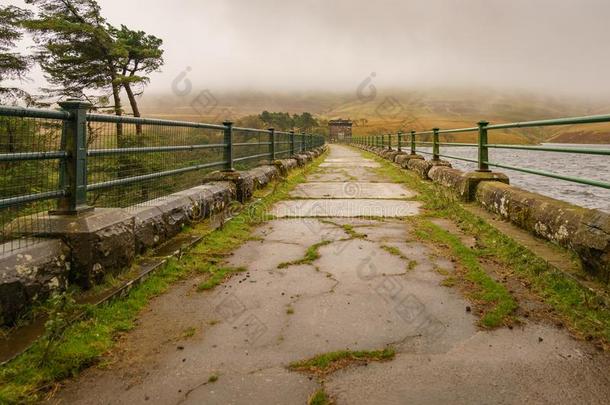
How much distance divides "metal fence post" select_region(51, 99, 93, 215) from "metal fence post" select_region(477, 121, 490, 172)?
17.3 ft

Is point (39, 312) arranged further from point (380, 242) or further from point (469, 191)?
point (469, 191)

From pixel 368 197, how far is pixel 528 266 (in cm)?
431

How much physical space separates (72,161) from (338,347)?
82.3 inches

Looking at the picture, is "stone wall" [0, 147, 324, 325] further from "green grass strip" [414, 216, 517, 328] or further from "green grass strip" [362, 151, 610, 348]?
"green grass strip" [362, 151, 610, 348]

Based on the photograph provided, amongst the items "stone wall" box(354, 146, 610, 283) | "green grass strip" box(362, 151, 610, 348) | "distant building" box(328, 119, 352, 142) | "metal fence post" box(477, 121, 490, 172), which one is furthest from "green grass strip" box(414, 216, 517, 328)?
"distant building" box(328, 119, 352, 142)

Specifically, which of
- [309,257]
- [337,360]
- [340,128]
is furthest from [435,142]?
[340,128]

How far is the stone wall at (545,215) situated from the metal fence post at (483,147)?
0.17 m

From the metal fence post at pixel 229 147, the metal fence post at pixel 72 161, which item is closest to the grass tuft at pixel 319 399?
the metal fence post at pixel 72 161

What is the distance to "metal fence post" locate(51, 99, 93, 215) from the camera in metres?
2.75

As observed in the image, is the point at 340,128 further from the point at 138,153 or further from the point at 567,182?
the point at 138,153

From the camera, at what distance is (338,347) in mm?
2166

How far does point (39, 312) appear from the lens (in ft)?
7.30

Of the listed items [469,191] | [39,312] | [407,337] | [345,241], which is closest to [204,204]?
[345,241]

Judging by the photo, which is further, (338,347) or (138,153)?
(138,153)
